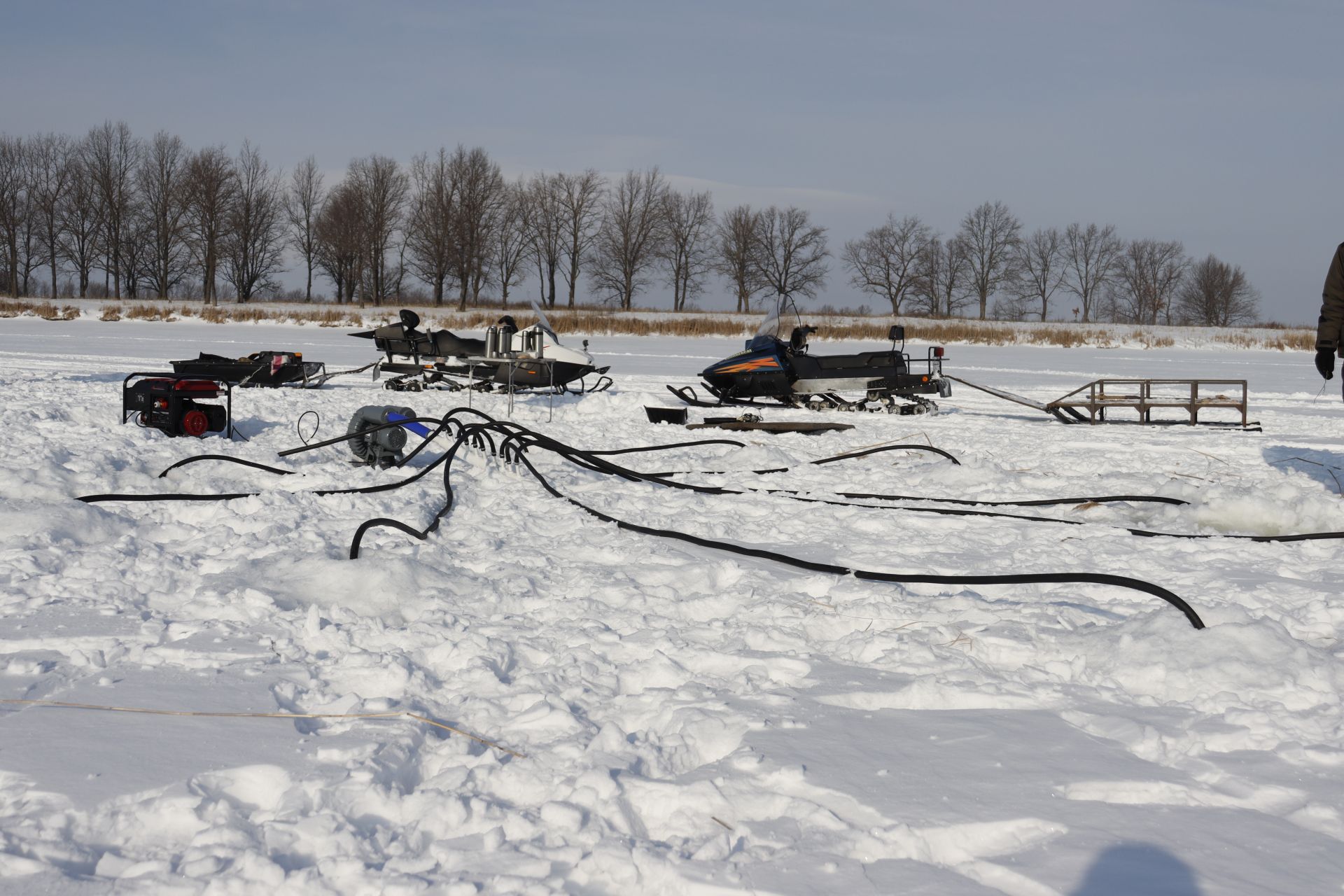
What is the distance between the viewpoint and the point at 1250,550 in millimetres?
4293

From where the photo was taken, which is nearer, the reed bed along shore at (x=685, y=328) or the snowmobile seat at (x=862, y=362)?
the snowmobile seat at (x=862, y=362)

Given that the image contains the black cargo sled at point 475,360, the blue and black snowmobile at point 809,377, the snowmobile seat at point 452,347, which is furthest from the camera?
the snowmobile seat at point 452,347

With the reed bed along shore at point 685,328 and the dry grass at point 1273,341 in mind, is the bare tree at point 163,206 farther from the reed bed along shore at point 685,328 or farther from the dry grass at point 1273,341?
the dry grass at point 1273,341

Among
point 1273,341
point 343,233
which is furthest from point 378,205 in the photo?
point 1273,341

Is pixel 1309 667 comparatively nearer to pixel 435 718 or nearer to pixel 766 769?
pixel 766 769

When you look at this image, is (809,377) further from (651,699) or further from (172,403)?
(651,699)

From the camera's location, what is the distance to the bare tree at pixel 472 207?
53250mm

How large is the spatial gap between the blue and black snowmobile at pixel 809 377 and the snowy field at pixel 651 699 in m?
6.67

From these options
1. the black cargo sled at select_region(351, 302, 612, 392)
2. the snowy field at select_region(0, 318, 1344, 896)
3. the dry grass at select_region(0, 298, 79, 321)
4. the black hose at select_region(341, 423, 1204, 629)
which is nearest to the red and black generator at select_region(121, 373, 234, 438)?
the snowy field at select_region(0, 318, 1344, 896)

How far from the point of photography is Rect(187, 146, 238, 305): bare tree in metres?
50.0

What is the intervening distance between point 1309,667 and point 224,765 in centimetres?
273

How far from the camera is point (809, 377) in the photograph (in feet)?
40.6

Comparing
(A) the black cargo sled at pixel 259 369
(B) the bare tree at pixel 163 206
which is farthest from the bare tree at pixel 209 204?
(A) the black cargo sled at pixel 259 369

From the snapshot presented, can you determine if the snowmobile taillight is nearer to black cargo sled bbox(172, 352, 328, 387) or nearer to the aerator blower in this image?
the aerator blower
